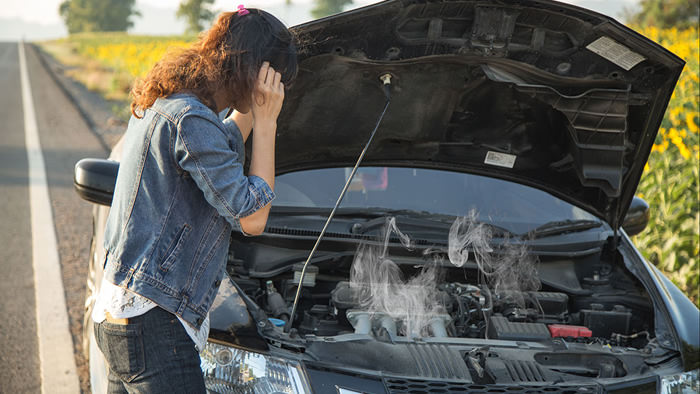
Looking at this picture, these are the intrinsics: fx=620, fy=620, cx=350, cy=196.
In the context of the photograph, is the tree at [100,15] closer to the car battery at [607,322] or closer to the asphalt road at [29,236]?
the asphalt road at [29,236]

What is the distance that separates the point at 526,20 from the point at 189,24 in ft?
168

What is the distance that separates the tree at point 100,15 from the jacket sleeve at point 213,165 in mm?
97222

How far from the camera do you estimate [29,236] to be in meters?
5.68

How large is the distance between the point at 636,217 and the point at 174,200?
2.60 m

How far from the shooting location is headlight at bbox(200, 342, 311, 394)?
192cm

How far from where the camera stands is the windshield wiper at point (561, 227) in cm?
298

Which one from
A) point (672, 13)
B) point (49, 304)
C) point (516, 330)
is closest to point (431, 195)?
point (516, 330)

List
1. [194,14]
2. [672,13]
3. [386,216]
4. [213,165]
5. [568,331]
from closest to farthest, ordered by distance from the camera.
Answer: [213,165]
[568,331]
[386,216]
[672,13]
[194,14]

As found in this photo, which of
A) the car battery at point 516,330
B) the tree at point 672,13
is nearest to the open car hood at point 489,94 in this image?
the car battery at point 516,330

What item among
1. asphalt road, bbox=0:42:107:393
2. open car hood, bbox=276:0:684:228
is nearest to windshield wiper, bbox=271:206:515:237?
open car hood, bbox=276:0:684:228

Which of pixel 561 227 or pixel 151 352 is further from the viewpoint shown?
pixel 561 227

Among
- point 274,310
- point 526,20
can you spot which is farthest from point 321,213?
point 526,20

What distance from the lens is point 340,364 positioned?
6.60 feet

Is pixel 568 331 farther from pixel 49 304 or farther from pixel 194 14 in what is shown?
pixel 194 14
